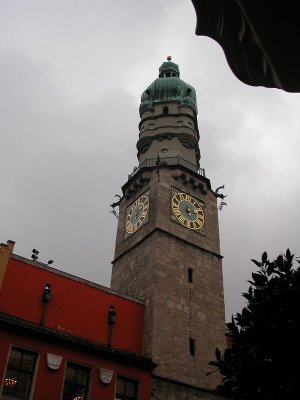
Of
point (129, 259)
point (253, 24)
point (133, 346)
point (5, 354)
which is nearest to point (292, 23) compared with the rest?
point (253, 24)

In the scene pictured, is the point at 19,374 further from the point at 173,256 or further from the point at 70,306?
the point at 173,256

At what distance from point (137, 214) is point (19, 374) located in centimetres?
1483

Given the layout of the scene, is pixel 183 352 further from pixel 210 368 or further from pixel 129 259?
pixel 129 259

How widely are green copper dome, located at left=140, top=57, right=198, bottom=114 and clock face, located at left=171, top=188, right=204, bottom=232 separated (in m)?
11.2

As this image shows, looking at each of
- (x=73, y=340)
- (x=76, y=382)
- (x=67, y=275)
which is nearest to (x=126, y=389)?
(x=76, y=382)

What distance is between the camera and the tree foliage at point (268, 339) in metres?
8.29

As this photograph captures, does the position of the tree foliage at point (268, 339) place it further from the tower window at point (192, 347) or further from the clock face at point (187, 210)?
the clock face at point (187, 210)

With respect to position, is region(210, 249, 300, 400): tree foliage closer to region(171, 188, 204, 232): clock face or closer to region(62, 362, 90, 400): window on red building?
region(62, 362, 90, 400): window on red building

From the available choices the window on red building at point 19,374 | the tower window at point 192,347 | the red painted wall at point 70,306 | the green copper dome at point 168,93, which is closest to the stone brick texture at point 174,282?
the tower window at point 192,347

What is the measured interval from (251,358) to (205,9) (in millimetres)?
6546

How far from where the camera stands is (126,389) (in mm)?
21891

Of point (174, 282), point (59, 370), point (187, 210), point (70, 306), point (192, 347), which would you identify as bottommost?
point (59, 370)

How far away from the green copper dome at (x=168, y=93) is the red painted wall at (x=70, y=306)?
20.6 meters

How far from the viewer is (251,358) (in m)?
9.08
